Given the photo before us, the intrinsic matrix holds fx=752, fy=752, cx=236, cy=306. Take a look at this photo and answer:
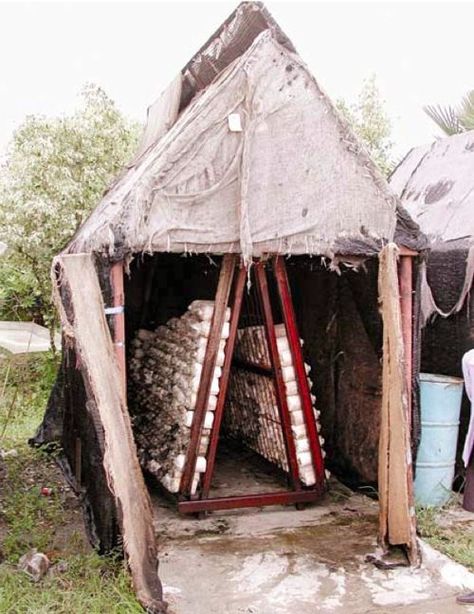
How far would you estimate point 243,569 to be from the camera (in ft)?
15.6

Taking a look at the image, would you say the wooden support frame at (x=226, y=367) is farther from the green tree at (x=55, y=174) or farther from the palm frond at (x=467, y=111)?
the palm frond at (x=467, y=111)

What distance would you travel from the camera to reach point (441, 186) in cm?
758

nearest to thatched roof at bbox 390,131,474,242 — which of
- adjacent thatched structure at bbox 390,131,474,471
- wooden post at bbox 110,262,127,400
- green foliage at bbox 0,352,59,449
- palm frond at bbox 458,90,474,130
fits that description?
adjacent thatched structure at bbox 390,131,474,471

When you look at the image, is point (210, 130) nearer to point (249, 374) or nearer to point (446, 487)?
point (249, 374)

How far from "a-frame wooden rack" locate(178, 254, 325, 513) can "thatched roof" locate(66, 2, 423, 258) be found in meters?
0.47

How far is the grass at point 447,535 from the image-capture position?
4.98 meters

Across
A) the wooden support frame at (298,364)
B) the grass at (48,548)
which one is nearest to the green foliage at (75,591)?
the grass at (48,548)

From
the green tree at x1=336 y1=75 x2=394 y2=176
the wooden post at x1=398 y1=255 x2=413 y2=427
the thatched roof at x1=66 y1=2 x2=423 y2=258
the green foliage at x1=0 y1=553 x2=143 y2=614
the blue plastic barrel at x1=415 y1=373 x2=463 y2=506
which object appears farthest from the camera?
the green tree at x1=336 y1=75 x2=394 y2=176

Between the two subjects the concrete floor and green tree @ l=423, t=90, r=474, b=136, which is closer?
the concrete floor

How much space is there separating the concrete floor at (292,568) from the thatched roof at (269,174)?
200 centimetres

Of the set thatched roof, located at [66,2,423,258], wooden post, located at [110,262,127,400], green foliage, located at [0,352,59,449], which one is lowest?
green foliage, located at [0,352,59,449]

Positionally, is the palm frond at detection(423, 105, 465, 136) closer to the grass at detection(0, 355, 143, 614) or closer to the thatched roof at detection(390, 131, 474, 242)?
the thatched roof at detection(390, 131, 474, 242)

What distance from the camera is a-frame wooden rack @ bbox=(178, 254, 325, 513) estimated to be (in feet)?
18.2

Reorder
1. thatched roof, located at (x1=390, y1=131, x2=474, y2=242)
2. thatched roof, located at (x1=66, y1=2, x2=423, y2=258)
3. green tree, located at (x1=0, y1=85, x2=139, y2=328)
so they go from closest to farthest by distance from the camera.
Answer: thatched roof, located at (x1=66, y1=2, x2=423, y2=258) → thatched roof, located at (x1=390, y1=131, x2=474, y2=242) → green tree, located at (x1=0, y1=85, x2=139, y2=328)
